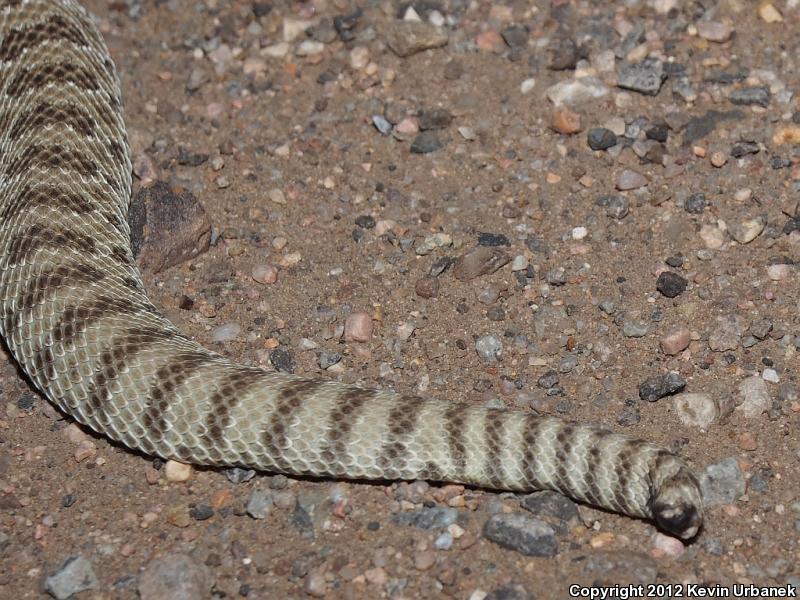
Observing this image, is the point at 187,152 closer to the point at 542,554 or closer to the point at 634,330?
the point at 634,330

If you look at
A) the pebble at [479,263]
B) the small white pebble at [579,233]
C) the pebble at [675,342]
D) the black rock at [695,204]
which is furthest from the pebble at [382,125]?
the pebble at [675,342]

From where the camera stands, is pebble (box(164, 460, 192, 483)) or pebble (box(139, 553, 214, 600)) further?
pebble (box(164, 460, 192, 483))

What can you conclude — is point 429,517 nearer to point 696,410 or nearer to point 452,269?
point 696,410

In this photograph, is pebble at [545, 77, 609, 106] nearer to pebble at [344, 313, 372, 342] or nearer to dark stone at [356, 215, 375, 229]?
dark stone at [356, 215, 375, 229]

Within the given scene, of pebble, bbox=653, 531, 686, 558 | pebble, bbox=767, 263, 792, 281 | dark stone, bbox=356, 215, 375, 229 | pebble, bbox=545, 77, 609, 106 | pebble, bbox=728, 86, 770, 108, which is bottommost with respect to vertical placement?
pebble, bbox=653, 531, 686, 558

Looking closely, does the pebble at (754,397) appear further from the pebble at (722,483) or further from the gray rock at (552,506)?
the gray rock at (552,506)

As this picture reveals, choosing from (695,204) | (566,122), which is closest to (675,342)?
(695,204)

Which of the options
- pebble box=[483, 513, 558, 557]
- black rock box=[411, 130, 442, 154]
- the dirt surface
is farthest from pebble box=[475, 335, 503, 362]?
black rock box=[411, 130, 442, 154]
